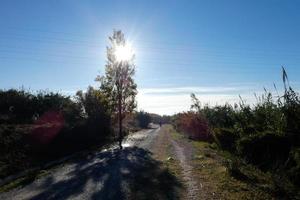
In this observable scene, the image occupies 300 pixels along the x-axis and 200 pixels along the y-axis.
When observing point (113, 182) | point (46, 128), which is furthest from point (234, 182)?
point (46, 128)

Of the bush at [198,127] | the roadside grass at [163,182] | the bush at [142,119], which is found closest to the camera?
the roadside grass at [163,182]

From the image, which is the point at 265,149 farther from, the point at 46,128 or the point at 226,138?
the point at 46,128

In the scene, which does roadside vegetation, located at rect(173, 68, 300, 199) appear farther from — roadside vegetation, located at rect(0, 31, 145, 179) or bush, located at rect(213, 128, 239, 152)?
roadside vegetation, located at rect(0, 31, 145, 179)

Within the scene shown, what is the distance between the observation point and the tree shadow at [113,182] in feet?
43.3

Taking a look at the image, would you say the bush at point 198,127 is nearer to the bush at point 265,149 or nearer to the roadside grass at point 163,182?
the bush at point 265,149

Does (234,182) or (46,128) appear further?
(46,128)

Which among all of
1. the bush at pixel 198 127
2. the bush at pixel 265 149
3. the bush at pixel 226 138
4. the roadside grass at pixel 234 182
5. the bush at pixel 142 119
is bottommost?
the roadside grass at pixel 234 182

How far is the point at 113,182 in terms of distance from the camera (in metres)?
15.6

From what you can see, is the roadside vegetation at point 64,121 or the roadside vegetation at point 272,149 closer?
the roadside vegetation at point 272,149

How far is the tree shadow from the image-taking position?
1321cm

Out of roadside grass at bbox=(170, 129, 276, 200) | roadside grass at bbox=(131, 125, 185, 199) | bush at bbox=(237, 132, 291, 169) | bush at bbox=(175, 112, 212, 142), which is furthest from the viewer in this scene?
bush at bbox=(175, 112, 212, 142)

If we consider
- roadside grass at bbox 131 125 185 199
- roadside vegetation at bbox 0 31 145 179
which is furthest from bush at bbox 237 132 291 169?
roadside vegetation at bbox 0 31 145 179

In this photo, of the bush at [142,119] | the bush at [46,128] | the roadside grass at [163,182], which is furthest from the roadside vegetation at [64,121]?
the bush at [142,119]

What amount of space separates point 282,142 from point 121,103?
25.3m
